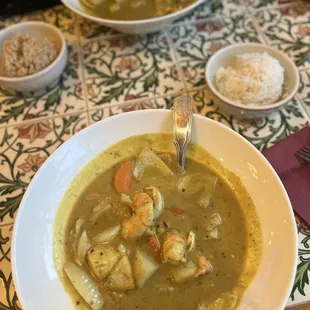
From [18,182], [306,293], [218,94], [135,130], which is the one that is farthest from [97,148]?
[306,293]

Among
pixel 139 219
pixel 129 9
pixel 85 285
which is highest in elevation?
pixel 129 9

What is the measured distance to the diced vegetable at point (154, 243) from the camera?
1201 mm

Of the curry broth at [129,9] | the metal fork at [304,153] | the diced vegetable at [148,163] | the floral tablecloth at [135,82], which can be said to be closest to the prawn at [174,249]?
the diced vegetable at [148,163]

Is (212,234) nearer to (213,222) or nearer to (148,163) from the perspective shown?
(213,222)

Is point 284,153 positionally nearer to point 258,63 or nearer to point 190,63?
point 258,63

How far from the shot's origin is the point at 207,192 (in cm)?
132

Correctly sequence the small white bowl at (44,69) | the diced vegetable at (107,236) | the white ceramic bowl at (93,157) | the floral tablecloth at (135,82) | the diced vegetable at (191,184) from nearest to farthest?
1. the white ceramic bowl at (93,157)
2. the diced vegetable at (107,236)
3. the diced vegetable at (191,184)
4. the floral tablecloth at (135,82)
5. the small white bowl at (44,69)

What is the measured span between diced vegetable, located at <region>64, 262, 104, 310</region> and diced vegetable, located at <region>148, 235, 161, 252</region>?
0.19m

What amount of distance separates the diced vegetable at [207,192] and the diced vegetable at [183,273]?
0.66 feet

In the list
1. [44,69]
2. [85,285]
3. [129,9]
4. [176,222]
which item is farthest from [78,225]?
[129,9]

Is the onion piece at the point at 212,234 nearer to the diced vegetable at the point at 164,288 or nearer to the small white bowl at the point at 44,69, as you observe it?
the diced vegetable at the point at 164,288

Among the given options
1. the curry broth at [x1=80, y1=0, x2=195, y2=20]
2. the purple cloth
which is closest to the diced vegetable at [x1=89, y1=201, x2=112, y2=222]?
the purple cloth

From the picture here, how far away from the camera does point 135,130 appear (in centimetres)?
143

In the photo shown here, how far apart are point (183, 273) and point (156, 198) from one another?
23 centimetres
